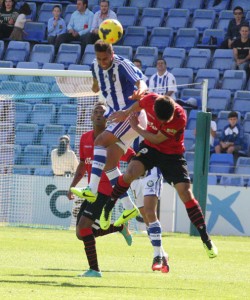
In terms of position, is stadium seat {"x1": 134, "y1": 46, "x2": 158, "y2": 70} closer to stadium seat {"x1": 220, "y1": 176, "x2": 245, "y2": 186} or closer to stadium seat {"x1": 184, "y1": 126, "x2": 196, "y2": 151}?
stadium seat {"x1": 184, "y1": 126, "x2": 196, "y2": 151}

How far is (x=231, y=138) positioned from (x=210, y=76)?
305 cm

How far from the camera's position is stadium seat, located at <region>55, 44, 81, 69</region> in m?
27.1

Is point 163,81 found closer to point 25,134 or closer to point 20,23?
point 25,134

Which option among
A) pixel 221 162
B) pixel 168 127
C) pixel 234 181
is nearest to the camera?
pixel 168 127

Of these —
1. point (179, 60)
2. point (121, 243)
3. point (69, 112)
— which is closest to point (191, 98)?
point (179, 60)

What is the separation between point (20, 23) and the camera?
28.3 m

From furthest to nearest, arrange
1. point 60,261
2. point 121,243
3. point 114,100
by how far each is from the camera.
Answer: point 121,243, point 60,261, point 114,100

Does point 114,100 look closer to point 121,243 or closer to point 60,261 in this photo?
point 60,261

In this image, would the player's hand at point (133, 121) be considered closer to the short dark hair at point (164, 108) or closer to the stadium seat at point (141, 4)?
the short dark hair at point (164, 108)

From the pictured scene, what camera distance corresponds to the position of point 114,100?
12836 millimetres

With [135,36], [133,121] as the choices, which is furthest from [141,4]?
[133,121]

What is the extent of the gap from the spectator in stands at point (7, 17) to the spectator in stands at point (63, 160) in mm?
7946

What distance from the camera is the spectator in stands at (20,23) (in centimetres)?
2822

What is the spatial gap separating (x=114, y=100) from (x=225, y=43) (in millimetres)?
13414
